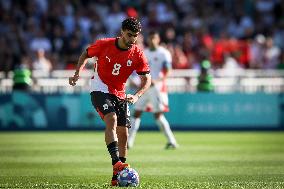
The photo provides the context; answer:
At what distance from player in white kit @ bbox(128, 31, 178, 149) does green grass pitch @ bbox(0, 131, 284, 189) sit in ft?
1.64

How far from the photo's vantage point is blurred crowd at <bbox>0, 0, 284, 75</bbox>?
94.7ft

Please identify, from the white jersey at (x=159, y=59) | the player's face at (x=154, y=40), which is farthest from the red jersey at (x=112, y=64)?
the white jersey at (x=159, y=59)

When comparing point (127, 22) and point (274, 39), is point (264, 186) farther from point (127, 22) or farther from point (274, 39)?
point (274, 39)

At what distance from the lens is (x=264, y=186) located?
12.7 m

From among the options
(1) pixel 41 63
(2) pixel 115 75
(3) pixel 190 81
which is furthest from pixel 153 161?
(1) pixel 41 63

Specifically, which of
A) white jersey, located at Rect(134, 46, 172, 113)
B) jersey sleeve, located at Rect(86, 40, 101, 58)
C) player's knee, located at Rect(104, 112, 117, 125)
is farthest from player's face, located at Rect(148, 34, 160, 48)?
player's knee, located at Rect(104, 112, 117, 125)

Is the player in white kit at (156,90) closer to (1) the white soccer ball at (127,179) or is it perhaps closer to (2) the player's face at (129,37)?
(2) the player's face at (129,37)

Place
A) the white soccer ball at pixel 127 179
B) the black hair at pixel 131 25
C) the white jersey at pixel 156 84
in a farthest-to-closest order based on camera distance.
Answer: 1. the white jersey at pixel 156 84
2. the black hair at pixel 131 25
3. the white soccer ball at pixel 127 179

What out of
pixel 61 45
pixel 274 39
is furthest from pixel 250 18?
pixel 61 45

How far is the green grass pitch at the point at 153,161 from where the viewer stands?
13.4 m

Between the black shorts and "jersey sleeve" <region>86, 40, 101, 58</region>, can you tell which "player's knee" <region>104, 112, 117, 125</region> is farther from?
"jersey sleeve" <region>86, 40, 101, 58</region>

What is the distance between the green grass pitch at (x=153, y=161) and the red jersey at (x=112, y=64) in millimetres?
1395

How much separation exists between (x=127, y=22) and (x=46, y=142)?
9.87 meters

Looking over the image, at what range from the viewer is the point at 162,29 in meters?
29.7
